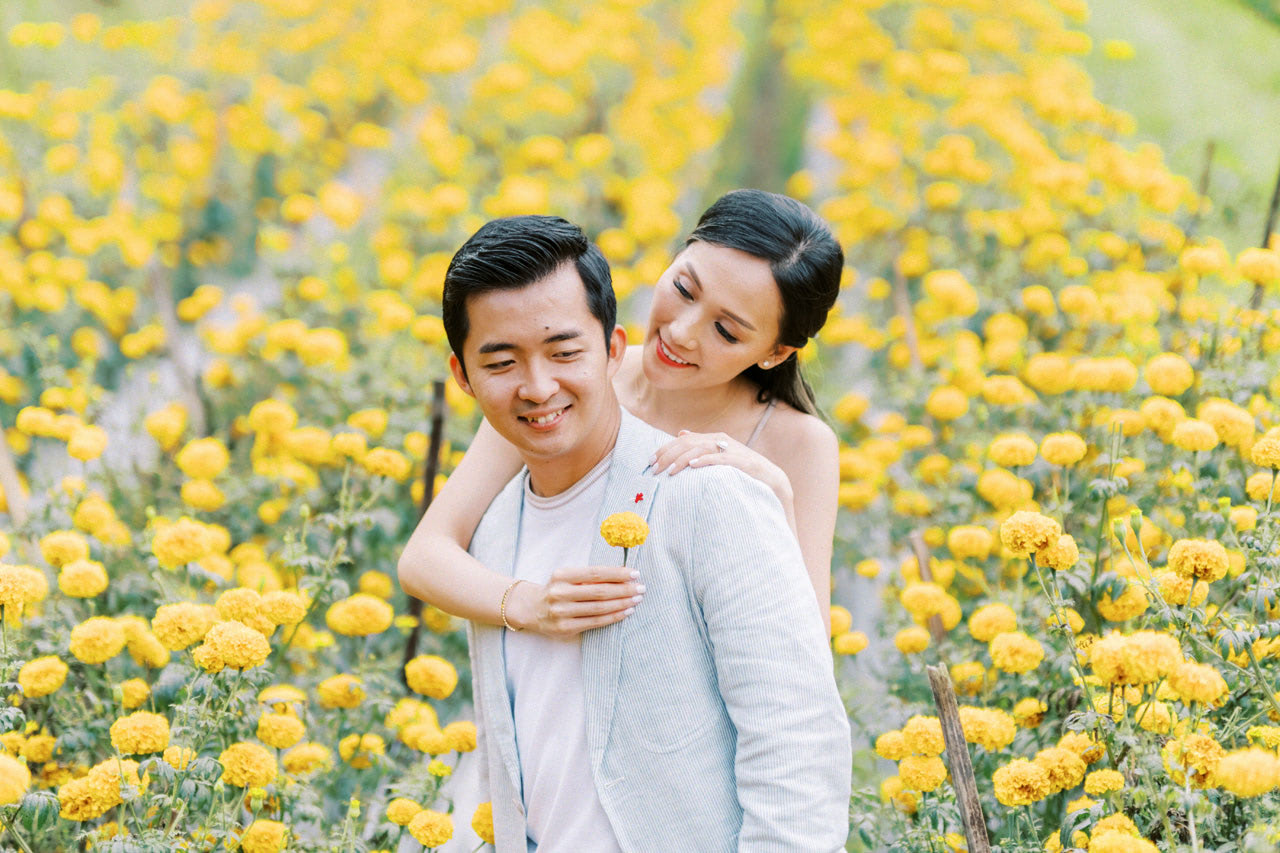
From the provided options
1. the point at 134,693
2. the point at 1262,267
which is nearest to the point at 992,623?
the point at 1262,267

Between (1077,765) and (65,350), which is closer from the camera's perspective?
(1077,765)

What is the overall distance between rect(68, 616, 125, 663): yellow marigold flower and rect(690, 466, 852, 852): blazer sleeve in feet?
3.71

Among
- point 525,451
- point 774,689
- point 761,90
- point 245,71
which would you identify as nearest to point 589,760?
point 774,689

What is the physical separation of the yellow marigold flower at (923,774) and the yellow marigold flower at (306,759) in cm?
108

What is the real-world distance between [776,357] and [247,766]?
52.6 inches

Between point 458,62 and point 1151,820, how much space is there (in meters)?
5.06

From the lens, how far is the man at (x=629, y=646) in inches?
63.9

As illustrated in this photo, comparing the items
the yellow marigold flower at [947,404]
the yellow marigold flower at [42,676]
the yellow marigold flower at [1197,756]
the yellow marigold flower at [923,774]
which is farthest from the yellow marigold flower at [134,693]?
the yellow marigold flower at [947,404]

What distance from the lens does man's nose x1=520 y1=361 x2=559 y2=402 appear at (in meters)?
1.76

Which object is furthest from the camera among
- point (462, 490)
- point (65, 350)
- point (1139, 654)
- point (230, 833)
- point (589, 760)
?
point (65, 350)

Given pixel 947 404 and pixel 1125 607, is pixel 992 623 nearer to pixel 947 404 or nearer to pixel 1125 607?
pixel 1125 607

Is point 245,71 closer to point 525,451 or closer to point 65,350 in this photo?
point 65,350

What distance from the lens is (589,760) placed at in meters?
1.77

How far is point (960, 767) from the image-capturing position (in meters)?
1.82
